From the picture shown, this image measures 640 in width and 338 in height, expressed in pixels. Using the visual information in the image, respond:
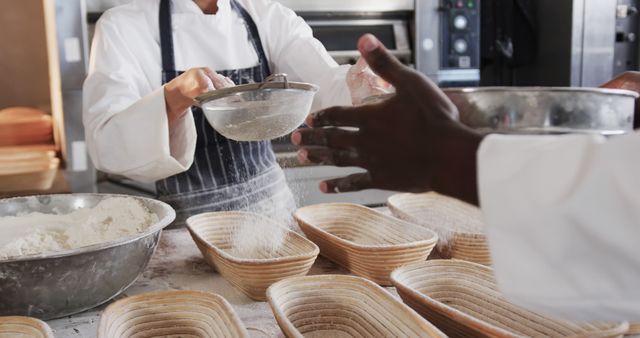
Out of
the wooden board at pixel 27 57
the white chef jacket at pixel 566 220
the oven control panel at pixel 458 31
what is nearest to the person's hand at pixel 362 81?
the white chef jacket at pixel 566 220

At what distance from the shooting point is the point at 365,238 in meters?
1.35

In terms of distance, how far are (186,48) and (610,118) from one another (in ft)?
4.87

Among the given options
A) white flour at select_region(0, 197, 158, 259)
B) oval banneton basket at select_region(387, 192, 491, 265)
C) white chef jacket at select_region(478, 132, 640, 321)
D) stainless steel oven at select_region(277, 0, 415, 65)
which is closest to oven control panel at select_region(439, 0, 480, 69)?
stainless steel oven at select_region(277, 0, 415, 65)

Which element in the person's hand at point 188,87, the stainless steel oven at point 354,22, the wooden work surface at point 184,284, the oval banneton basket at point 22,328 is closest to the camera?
the oval banneton basket at point 22,328

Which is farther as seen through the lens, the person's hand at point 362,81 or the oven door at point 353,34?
the oven door at point 353,34

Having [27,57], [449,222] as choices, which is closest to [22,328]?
[449,222]

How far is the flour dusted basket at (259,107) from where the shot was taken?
1148 mm

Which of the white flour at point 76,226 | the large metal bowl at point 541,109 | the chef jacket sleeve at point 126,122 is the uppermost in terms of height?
the large metal bowl at point 541,109

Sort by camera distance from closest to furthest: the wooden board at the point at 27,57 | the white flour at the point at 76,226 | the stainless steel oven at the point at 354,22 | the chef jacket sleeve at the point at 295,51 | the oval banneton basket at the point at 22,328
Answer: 1. the oval banneton basket at the point at 22,328
2. the white flour at the point at 76,226
3. the chef jacket sleeve at the point at 295,51
4. the wooden board at the point at 27,57
5. the stainless steel oven at the point at 354,22

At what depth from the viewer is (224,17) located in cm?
198

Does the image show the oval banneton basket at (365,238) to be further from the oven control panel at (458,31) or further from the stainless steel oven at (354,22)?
the oven control panel at (458,31)

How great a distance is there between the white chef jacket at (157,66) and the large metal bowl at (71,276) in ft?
1.97

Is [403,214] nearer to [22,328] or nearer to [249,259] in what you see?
[249,259]

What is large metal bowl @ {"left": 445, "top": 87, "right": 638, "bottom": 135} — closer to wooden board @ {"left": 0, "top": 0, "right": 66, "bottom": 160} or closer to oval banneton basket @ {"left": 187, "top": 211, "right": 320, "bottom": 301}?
oval banneton basket @ {"left": 187, "top": 211, "right": 320, "bottom": 301}
